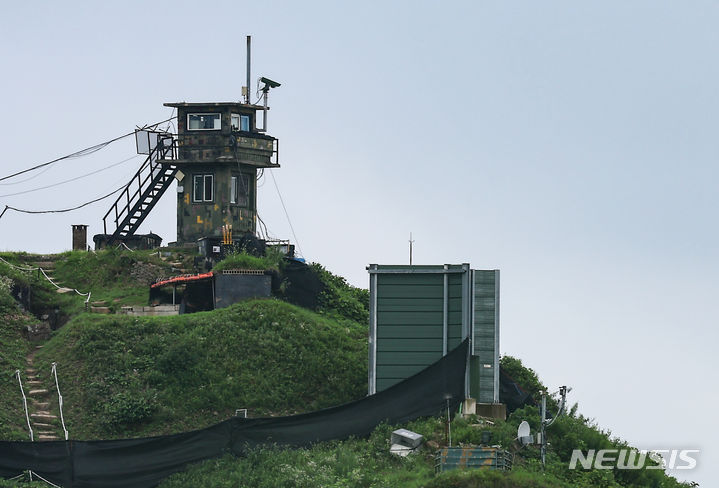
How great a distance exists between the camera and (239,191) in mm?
55938

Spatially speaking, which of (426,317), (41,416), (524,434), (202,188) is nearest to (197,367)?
(41,416)

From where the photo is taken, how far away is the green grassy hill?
3309 cm

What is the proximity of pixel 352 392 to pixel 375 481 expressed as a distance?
992cm

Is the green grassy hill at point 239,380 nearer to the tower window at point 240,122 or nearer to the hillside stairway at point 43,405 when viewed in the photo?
the hillside stairway at point 43,405

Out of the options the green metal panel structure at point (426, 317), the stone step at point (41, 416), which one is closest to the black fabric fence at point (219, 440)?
the green metal panel structure at point (426, 317)

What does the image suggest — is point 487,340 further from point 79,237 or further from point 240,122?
point 79,237

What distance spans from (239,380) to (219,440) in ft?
24.6

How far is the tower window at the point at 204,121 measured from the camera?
5569 centimetres

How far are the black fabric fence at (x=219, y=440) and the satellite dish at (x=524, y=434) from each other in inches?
116

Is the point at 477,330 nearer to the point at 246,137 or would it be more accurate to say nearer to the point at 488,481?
the point at 488,481

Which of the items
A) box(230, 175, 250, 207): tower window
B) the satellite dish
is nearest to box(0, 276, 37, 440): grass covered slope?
box(230, 175, 250, 207): tower window

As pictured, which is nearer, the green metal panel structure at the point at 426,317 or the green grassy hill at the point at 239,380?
the green grassy hill at the point at 239,380

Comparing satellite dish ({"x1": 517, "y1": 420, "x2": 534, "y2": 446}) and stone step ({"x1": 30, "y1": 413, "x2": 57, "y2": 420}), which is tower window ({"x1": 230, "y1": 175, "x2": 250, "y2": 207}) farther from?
satellite dish ({"x1": 517, "y1": 420, "x2": 534, "y2": 446})

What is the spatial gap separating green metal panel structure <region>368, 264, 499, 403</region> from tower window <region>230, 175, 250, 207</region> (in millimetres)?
17826
